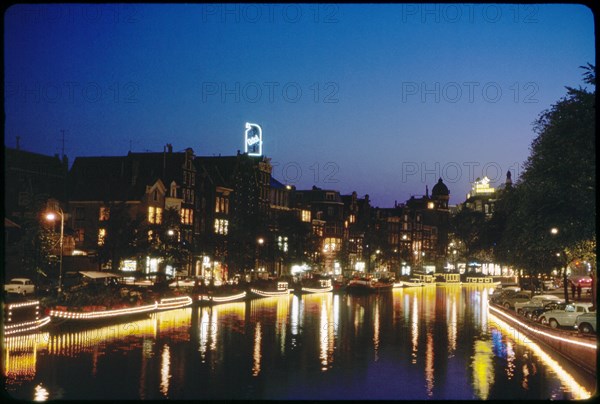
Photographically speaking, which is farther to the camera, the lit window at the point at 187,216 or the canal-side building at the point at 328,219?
the canal-side building at the point at 328,219

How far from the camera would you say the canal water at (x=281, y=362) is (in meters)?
28.5

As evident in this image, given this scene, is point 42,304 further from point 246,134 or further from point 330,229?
point 330,229

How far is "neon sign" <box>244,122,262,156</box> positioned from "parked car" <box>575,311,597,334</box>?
81085 millimetres

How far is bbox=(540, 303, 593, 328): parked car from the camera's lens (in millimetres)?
47688

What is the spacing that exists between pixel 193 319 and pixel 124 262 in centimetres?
3035

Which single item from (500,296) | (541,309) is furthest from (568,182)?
(500,296)

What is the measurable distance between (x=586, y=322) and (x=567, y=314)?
158 inches

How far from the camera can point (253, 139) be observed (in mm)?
122750

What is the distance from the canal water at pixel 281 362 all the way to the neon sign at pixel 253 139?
65.2 meters

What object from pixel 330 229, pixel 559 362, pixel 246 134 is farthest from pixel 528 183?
pixel 330 229

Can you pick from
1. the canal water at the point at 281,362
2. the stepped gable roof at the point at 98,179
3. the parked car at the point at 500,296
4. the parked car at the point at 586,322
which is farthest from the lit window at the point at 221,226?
the parked car at the point at 586,322

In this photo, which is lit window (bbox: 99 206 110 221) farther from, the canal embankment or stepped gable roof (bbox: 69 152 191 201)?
the canal embankment

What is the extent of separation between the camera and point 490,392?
2930 cm

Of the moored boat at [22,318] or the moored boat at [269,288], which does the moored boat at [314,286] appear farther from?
the moored boat at [22,318]
